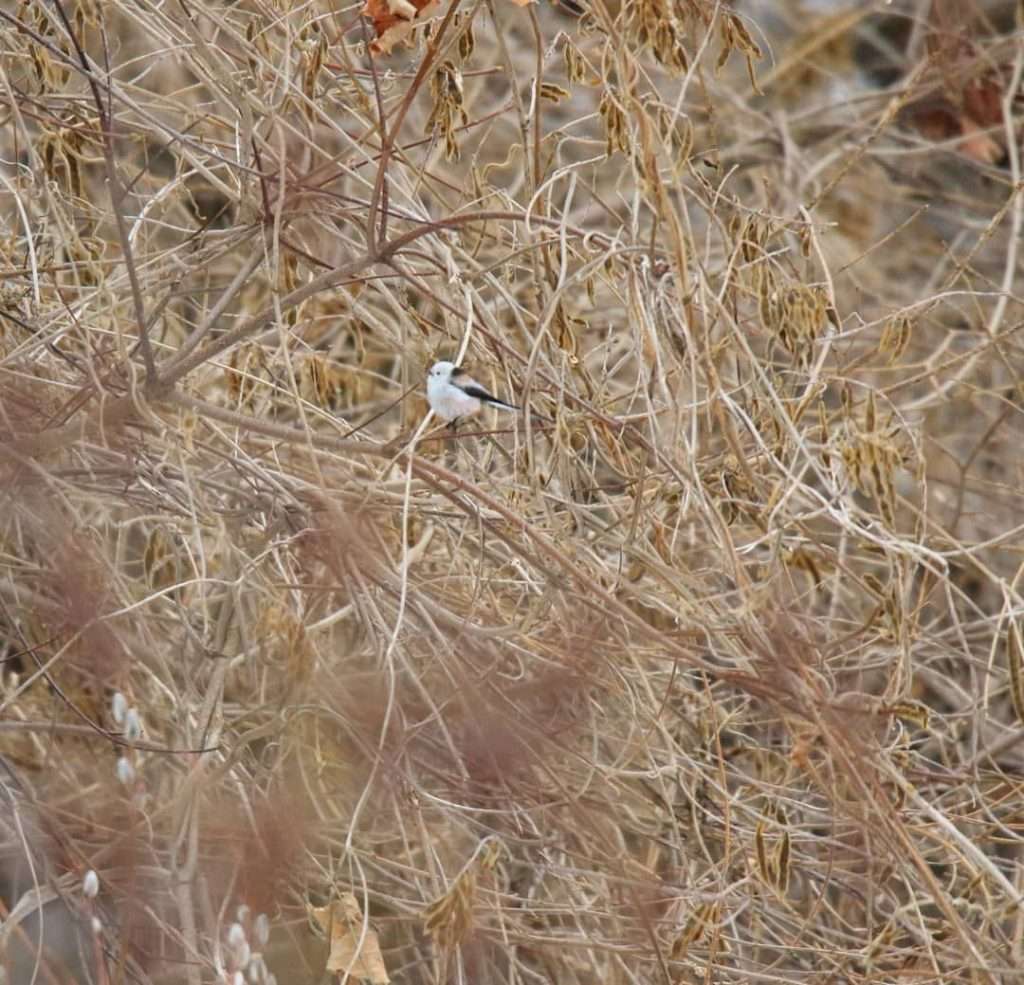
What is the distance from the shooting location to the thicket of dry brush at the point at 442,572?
87.7 inches

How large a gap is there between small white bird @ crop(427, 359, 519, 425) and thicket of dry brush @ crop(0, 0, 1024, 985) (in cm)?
6

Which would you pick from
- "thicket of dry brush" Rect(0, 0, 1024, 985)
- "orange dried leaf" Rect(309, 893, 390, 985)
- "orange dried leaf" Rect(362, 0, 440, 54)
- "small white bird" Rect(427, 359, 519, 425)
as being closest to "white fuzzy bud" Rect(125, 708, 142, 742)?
"thicket of dry brush" Rect(0, 0, 1024, 985)

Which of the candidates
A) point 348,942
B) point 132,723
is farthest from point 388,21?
point 348,942

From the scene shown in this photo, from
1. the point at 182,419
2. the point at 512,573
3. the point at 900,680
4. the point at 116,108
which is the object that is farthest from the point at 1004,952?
the point at 116,108

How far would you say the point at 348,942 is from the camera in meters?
2.36

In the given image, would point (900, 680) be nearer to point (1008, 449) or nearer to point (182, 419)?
point (182, 419)

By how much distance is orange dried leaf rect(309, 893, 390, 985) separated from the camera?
7.61 feet

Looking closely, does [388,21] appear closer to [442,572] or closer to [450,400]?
[450,400]

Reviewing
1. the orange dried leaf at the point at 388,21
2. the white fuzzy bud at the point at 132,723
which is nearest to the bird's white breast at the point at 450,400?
the orange dried leaf at the point at 388,21

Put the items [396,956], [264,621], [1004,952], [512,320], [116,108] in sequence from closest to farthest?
[264,621] → [1004,952] → [116,108] → [396,956] → [512,320]

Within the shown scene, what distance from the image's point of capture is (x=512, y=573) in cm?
286

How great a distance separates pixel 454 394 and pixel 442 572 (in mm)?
555

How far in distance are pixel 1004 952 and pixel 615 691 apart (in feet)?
2.37

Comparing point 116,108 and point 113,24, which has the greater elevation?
point 116,108
